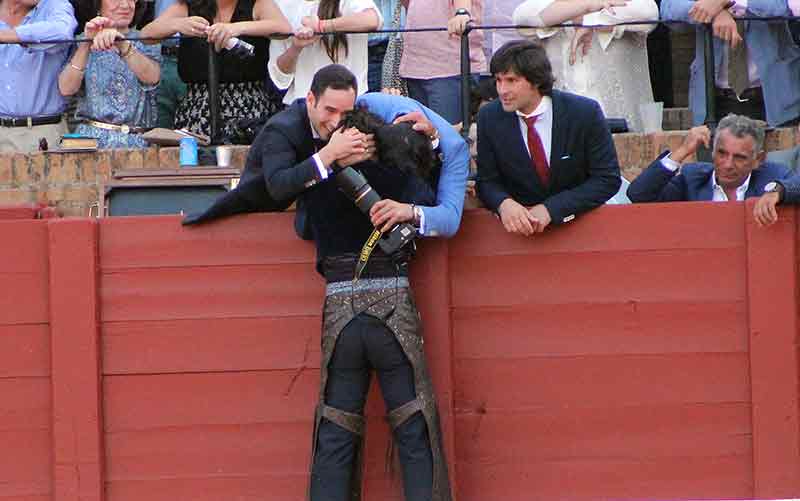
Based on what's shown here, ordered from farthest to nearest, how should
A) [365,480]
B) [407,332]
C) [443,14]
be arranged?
[443,14] → [365,480] → [407,332]

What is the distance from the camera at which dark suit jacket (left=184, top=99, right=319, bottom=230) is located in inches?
280

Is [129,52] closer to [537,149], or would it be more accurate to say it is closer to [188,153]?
[188,153]

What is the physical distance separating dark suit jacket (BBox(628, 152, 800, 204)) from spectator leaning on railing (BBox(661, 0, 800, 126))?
1.10m

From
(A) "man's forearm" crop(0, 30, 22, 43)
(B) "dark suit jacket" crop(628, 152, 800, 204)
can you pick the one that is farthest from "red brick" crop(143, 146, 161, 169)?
(B) "dark suit jacket" crop(628, 152, 800, 204)

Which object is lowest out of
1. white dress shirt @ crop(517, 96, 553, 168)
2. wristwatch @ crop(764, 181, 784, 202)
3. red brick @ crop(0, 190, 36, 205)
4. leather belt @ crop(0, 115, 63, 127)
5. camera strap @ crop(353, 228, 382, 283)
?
camera strap @ crop(353, 228, 382, 283)

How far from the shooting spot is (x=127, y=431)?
7773 mm

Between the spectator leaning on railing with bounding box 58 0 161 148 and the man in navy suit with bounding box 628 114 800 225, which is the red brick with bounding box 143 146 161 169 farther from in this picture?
the man in navy suit with bounding box 628 114 800 225

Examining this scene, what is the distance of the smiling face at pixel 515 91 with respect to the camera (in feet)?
24.3

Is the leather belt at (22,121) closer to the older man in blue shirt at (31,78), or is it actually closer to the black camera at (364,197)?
the older man in blue shirt at (31,78)

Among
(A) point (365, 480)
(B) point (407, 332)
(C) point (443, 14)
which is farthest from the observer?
(C) point (443, 14)

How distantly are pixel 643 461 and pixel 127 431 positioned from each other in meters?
2.02

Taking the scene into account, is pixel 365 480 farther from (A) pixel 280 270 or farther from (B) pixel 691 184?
(B) pixel 691 184

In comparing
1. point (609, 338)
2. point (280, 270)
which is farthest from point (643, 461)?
point (280, 270)

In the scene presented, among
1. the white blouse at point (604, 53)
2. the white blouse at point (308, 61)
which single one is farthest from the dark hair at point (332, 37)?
the white blouse at point (604, 53)
